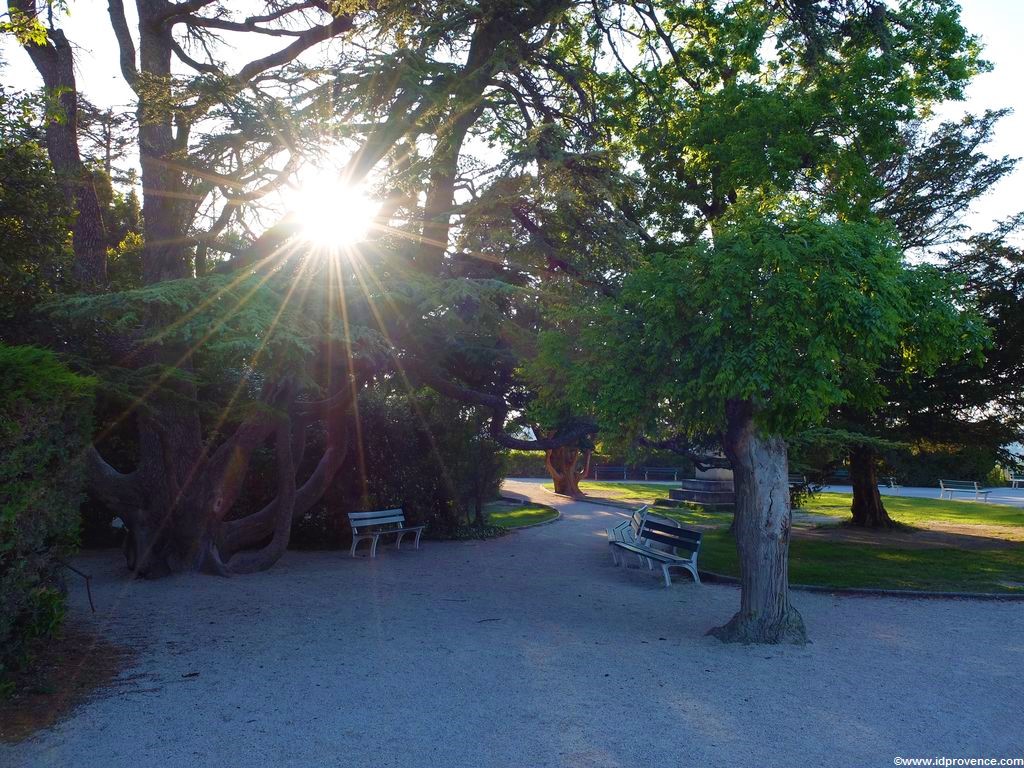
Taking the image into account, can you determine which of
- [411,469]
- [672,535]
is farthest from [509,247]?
[411,469]

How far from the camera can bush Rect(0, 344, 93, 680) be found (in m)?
5.23

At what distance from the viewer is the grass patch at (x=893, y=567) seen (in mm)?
11312

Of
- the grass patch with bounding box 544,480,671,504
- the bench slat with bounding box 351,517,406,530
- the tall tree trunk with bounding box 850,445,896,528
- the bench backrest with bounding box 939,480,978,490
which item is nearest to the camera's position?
the bench slat with bounding box 351,517,406,530

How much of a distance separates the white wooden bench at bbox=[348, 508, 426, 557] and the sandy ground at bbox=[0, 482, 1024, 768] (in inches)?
139

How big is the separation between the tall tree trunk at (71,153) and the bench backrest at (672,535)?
9052 mm

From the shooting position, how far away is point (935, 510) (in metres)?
26.0

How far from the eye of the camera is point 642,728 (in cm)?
529

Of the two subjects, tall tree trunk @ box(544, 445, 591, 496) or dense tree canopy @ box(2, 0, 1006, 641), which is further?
tall tree trunk @ box(544, 445, 591, 496)

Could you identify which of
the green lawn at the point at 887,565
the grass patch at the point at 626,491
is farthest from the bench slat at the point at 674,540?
the grass patch at the point at 626,491

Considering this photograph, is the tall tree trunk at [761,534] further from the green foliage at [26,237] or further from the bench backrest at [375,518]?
the bench backrest at [375,518]

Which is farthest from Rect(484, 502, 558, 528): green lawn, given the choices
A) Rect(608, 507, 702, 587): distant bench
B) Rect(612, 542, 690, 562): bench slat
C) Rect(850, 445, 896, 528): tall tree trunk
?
Rect(850, 445, 896, 528): tall tree trunk

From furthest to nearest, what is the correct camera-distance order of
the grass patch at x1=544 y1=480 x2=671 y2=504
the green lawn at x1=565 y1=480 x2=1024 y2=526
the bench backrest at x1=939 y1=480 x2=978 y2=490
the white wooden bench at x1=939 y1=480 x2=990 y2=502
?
the bench backrest at x1=939 y1=480 x2=978 y2=490 → the white wooden bench at x1=939 y1=480 x2=990 y2=502 → the grass patch at x1=544 y1=480 x2=671 y2=504 → the green lawn at x1=565 y1=480 x2=1024 y2=526

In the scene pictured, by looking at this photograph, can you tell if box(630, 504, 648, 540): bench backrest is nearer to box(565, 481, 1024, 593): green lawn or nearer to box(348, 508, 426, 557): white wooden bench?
box(565, 481, 1024, 593): green lawn

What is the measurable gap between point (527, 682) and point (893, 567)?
9.34 metres
